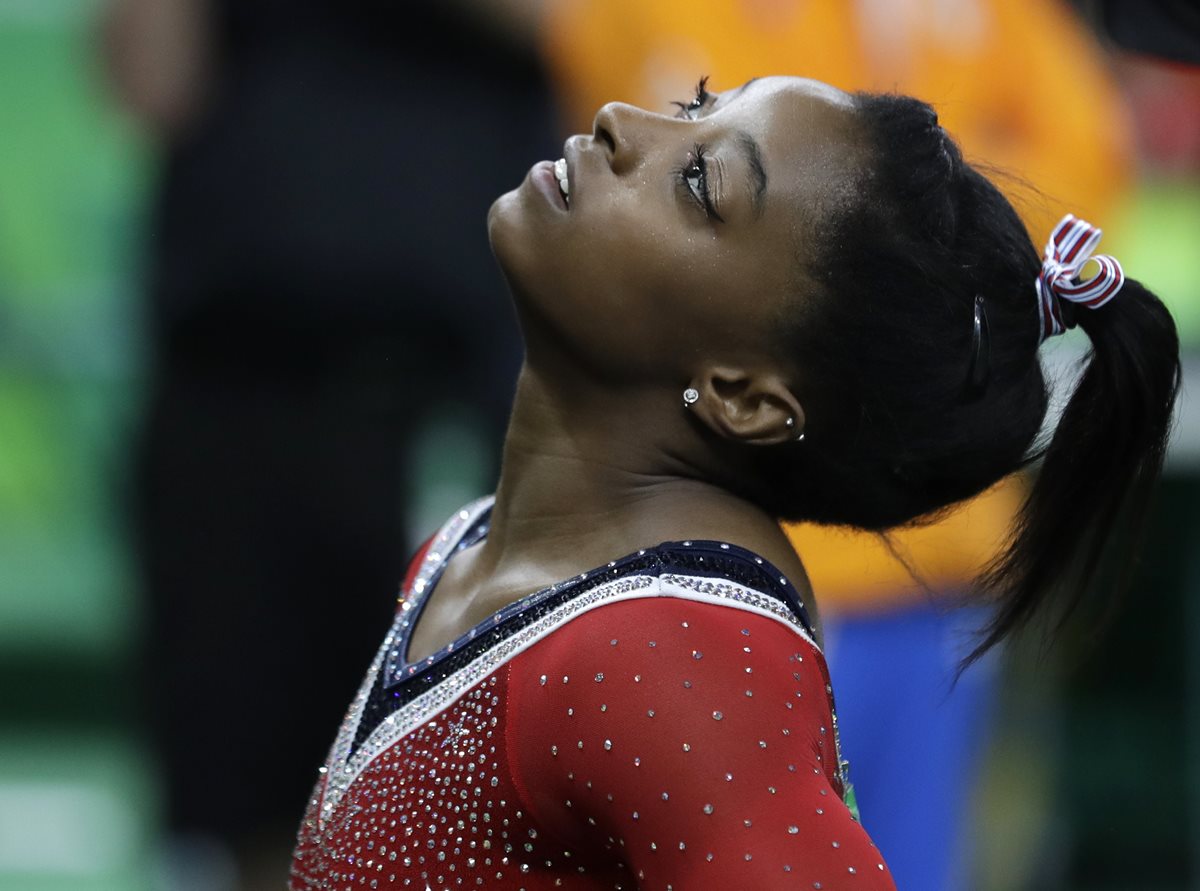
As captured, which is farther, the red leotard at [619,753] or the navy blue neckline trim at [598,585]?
the navy blue neckline trim at [598,585]

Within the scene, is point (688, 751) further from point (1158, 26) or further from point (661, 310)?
point (1158, 26)

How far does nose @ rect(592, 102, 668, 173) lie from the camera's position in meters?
1.65

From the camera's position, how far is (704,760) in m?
1.36

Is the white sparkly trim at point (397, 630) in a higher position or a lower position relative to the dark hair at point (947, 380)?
lower

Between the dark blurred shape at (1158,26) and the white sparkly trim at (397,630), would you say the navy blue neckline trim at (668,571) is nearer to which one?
the white sparkly trim at (397,630)

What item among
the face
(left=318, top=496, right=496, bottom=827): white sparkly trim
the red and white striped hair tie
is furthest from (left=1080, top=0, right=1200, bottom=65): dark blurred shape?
(left=318, top=496, right=496, bottom=827): white sparkly trim

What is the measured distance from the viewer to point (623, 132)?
1.67 metres

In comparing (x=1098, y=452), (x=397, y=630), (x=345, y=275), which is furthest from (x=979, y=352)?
(x=345, y=275)

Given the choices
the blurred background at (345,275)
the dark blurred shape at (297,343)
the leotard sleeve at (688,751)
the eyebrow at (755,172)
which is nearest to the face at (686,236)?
the eyebrow at (755,172)

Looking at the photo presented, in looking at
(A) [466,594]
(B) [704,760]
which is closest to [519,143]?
(A) [466,594]

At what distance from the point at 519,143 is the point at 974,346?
1.57 m

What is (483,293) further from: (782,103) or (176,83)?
(782,103)

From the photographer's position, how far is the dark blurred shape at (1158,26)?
5.77ft

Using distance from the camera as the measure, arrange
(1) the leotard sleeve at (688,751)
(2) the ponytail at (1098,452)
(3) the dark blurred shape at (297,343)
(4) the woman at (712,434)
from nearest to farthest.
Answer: (1) the leotard sleeve at (688,751) < (4) the woman at (712,434) < (2) the ponytail at (1098,452) < (3) the dark blurred shape at (297,343)
